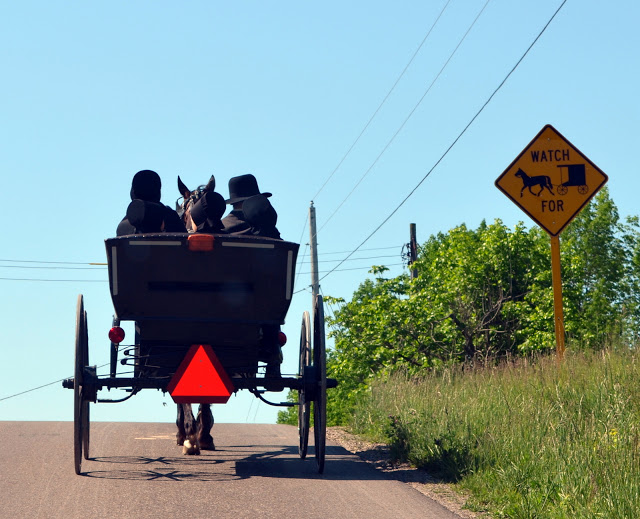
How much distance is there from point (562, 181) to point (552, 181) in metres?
0.14

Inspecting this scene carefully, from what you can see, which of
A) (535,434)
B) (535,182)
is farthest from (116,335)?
(535,182)

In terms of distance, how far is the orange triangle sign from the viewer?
9703 mm

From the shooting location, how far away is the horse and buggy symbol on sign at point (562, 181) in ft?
42.1

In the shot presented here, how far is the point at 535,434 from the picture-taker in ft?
29.4

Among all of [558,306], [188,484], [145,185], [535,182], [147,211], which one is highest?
[535,182]

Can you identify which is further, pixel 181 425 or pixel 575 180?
pixel 575 180

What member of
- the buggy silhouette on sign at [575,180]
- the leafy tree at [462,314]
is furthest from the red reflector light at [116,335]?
the leafy tree at [462,314]

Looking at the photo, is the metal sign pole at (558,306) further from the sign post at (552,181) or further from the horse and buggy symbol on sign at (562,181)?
the horse and buggy symbol on sign at (562,181)

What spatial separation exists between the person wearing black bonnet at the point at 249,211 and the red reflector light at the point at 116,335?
1.52m

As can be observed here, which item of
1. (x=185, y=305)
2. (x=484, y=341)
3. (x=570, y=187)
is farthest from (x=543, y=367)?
(x=484, y=341)

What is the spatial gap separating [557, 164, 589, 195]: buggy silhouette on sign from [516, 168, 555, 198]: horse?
0.15 metres

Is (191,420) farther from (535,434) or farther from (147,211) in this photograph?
(535,434)

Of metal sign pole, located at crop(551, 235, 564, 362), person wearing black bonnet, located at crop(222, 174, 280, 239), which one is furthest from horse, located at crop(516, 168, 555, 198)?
person wearing black bonnet, located at crop(222, 174, 280, 239)

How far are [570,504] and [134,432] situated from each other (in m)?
8.45
